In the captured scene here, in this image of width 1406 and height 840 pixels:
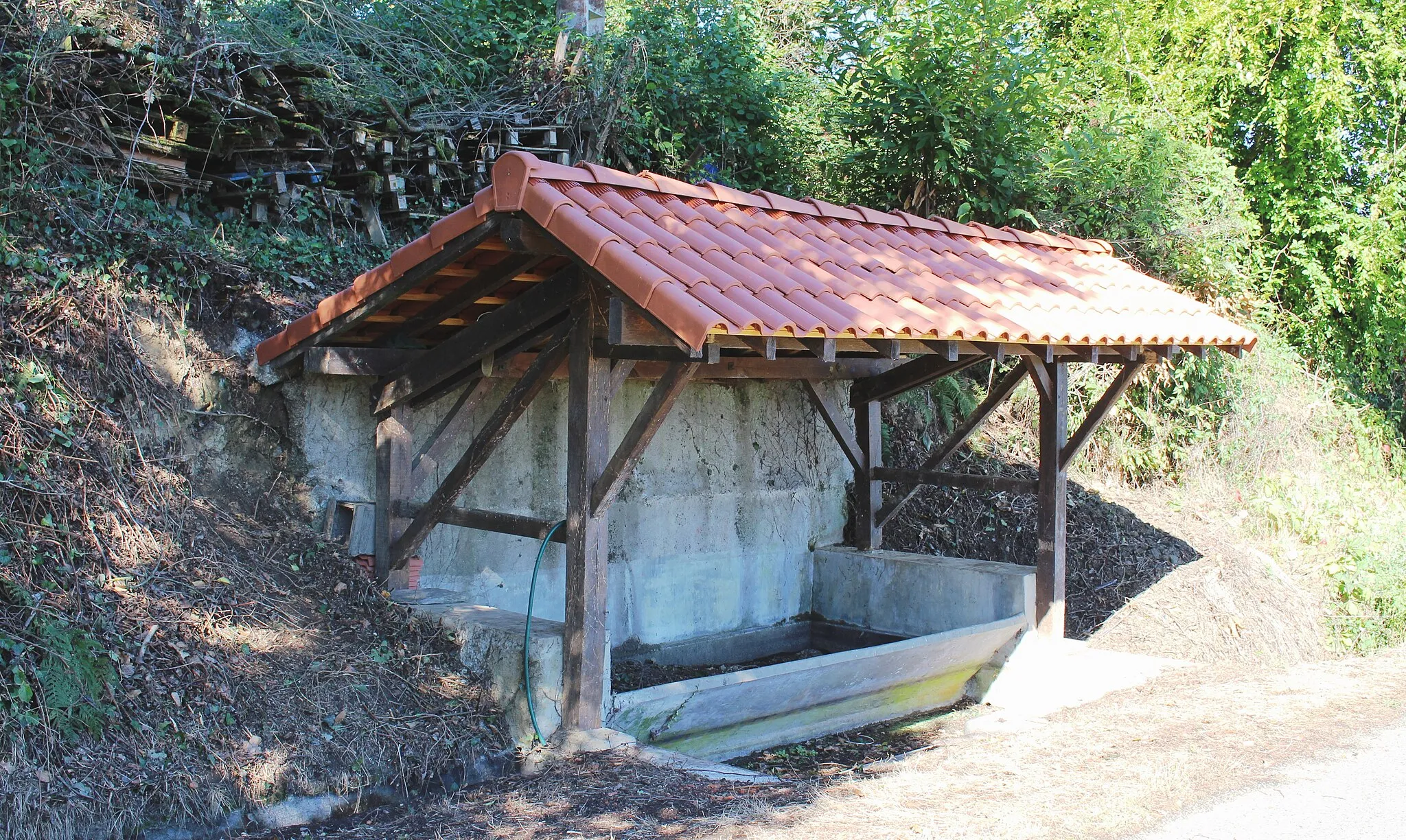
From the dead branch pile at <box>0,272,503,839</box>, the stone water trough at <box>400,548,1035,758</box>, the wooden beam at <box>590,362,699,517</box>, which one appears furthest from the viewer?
the stone water trough at <box>400,548,1035,758</box>

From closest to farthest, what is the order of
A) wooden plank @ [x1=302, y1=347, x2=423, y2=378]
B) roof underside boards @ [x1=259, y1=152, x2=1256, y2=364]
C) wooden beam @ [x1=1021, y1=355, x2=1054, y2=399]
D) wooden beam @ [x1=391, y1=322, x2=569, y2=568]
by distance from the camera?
roof underside boards @ [x1=259, y1=152, x2=1256, y2=364] → wooden beam @ [x1=391, y1=322, x2=569, y2=568] → wooden plank @ [x1=302, y1=347, x2=423, y2=378] → wooden beam @ [x1=1021, y1=355, x2=1054, y2=399]

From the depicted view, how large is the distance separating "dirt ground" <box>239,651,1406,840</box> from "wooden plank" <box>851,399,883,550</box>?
249cm

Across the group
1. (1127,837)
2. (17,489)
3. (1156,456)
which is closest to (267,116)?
(17,489)

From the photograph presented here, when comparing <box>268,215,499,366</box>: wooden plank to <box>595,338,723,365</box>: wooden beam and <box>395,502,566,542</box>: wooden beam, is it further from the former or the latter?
<box>395,502,566,542</box>: wooden beam

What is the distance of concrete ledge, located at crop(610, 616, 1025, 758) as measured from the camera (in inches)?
218

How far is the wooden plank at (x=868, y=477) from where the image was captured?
342 inches

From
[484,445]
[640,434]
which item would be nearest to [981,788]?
[640,434]

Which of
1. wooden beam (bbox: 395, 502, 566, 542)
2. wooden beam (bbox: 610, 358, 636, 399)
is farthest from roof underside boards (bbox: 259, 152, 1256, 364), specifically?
wooden beam (bbox: 395, 502, 566, 542)

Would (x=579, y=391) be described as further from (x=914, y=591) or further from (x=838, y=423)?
(x=914, y=591)

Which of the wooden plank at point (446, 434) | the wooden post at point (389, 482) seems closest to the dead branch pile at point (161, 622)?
the wooden post at point (389, 482)

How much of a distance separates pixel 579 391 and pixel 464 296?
994 millimetres

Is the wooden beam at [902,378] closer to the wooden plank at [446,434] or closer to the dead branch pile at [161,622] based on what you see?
the wooden plank at [446,434]

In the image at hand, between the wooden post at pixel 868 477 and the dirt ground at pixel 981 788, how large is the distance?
2495 mm

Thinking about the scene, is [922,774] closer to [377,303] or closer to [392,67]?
[377,303]
